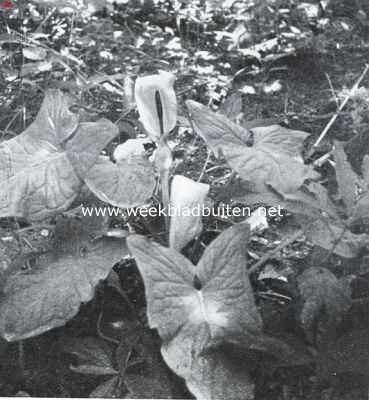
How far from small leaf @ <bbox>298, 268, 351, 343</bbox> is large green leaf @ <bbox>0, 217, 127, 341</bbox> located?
29cm

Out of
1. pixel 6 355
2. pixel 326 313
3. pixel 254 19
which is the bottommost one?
pixel 6 355

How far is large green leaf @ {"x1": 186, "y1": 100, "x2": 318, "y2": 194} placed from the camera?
929 mm

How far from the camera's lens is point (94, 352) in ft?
3.37

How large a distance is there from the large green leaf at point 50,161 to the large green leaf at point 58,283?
0.08 meters

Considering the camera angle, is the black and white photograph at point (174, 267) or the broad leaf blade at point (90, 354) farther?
the broad leaf blade at point (90, 354)

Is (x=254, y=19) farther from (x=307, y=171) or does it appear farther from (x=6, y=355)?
(x=6, y=355)

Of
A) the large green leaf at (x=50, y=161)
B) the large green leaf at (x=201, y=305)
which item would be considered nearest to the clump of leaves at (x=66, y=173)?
the large green leaf at (x=50, y=161)

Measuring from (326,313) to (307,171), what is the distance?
224mm

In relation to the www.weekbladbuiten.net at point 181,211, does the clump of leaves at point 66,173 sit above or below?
above

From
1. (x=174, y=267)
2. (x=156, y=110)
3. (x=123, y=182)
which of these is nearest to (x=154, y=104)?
(x=156, y=110)

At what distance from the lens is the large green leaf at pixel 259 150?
0.93 meters

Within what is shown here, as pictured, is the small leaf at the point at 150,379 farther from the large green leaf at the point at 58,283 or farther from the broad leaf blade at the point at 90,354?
the large green leaf at the point at 58,283

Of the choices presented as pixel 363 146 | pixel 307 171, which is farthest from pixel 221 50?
pixel 307 171

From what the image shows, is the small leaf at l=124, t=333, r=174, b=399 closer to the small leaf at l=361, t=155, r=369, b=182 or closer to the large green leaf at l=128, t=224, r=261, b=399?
the large green leaf at l=128, t=224, r=261, b=399
